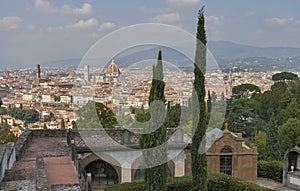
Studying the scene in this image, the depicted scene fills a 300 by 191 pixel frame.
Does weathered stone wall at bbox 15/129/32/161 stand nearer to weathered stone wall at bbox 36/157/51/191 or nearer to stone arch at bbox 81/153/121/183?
stone arch at bbox 81/153/121/183

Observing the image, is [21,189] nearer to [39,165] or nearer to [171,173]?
[39,165]

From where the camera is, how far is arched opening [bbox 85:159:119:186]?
1326 centimetres

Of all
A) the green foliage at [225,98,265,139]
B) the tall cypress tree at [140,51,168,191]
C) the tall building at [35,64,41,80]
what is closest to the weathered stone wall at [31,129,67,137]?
the tall cypress tree at [140,51,168,191]

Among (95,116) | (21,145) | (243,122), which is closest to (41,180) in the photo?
(21,145)

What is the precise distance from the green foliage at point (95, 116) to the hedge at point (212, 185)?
24.2ft

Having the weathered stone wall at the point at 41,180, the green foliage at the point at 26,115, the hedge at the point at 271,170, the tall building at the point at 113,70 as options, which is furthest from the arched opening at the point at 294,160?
the green foliage at the point at 26,115

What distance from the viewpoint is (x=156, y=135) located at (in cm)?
770

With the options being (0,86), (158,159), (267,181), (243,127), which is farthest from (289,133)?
(0,86)

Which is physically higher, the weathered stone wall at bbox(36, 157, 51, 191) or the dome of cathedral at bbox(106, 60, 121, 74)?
the dome of cathedral at bbox(106, 60, 121, 74)

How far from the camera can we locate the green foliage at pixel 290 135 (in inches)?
A: 925

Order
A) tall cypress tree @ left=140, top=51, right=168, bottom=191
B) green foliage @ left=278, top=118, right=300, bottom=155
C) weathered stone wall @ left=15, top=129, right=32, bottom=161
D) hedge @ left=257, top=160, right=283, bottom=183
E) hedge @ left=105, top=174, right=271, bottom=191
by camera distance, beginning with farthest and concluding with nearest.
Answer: green foliage @ left=278, top=118, right=300, bottom=155 → hedge @ left=257, top=160, right=283, bottom=183 → hedge @ left=105, top=174, right=271, bottom=191 → weathered stone wall @ left=15, top=129, right=32, bottom=161 → tall cypress tree @ left=140, top=51, right=168, bottom=191

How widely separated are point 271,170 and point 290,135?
8.09 m

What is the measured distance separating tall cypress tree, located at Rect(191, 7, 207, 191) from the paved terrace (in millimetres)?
2898

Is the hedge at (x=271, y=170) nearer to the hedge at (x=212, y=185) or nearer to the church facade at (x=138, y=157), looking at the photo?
the church facade at (x=138, y=157)
